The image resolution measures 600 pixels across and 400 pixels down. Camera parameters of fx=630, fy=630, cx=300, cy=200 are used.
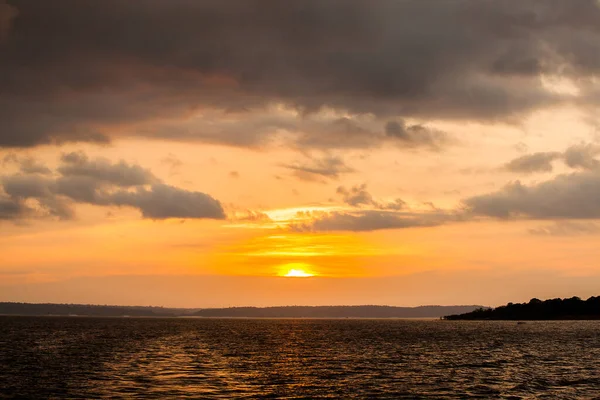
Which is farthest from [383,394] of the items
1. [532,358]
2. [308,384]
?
[532,358]

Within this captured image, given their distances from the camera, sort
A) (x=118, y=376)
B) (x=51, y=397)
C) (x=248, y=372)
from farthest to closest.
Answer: (x=248, y=372) < (x=118, y=376) < (x=51, y=397)

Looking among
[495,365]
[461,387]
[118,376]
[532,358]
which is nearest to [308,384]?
[461,387]

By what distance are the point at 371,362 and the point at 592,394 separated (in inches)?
1523

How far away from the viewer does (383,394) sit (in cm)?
6203

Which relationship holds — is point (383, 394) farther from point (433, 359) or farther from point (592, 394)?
point (433, 359)

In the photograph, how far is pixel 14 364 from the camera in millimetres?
86938

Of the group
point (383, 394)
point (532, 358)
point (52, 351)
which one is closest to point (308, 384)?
point (383, 394)

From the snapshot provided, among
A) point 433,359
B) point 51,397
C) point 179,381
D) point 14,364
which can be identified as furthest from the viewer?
point 433,359

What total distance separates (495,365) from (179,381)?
48818mm

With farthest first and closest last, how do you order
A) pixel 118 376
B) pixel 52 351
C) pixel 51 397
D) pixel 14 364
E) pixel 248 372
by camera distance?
1. pixel 52 351
2. pixel 14 364
3. pixel 248 372
4. pixel 118 376
5. pixel 51 397

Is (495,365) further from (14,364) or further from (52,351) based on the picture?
(52,351)

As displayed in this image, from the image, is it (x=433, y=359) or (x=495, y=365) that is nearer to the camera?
(x=495, y=365)

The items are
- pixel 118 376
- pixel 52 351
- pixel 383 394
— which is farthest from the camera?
pixel 52 351

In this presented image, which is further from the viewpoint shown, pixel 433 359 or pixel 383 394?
pixel 433 359
